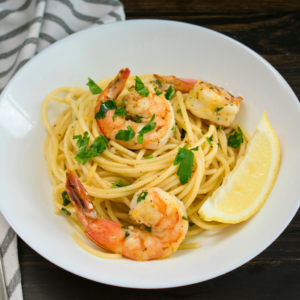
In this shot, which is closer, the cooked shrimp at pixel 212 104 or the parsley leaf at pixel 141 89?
the parsley leaf at pixel 141 89

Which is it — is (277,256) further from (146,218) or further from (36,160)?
(36,160)

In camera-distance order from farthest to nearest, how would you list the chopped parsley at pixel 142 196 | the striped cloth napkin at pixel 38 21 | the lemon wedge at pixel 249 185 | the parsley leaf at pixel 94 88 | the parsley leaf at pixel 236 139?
the striped cloth napkin at pixel 38 21 → the parsley leaf at pixel 94 88 → the parsley leaf at pixel 236 139 → the lemon wedge at pixel 249 185 → the chopped parsley at pixel 142 196

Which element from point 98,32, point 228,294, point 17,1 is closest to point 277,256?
point 228,294

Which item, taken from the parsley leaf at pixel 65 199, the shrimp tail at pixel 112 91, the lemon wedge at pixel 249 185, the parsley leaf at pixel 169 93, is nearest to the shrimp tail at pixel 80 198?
the parsley leaf at pixel 65 199

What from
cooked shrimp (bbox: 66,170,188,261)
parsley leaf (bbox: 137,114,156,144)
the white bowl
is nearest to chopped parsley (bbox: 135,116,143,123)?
parsley leaf (bbox: 137,114,156,144)

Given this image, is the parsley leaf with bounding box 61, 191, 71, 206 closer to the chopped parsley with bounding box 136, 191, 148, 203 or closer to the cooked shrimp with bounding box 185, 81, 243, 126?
the chopped parsley with bounding box 136, 191, 148, 203

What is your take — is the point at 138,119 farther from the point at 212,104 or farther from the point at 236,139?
the point at 236,139

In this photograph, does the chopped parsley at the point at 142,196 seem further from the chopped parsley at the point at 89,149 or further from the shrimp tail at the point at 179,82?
the shrimp tail at the point at 179,82
